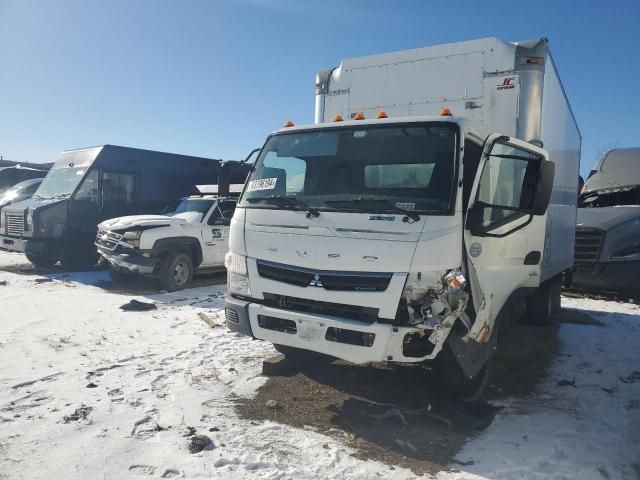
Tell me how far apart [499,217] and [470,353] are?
126 cm

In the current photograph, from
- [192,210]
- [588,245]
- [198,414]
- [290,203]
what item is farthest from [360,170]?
[588,245]

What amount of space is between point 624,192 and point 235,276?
9.65 meters

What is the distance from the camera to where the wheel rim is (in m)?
9.68

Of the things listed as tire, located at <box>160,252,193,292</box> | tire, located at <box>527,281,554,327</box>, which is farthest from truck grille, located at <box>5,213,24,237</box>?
tire, located at <box>527,281,554,327</box>

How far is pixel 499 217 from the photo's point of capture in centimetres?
430

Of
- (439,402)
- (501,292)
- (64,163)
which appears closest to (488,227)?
(501,292)

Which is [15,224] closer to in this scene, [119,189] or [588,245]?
[119,189]

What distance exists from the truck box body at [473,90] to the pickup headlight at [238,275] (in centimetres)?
233

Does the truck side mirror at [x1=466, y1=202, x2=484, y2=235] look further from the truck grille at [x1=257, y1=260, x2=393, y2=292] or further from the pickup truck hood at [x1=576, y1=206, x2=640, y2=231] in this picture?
the pickup truck hood at [x1=576, y1=206, x2=640, y2=231]

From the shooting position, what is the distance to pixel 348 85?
19.1 feet

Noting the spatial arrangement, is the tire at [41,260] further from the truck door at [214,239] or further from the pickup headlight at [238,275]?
the pickup headlight at [238,275]

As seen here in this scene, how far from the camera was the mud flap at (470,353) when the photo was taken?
372cm

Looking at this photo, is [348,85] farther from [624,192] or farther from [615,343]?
[624,192]

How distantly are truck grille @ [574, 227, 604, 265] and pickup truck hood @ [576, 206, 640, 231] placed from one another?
13 cm
